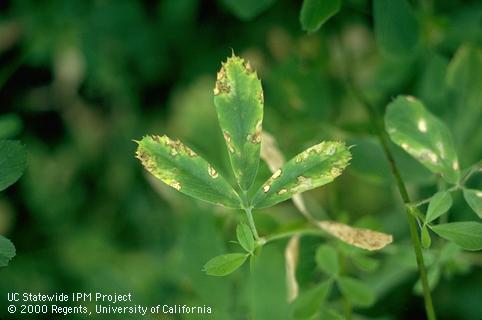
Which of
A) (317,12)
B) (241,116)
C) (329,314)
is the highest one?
(317,12)

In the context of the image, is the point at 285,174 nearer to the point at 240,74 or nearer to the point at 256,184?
the point at 240,74

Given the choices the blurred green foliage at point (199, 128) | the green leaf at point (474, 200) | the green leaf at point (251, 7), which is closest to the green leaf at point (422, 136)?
the green leaf at point (474, 200)

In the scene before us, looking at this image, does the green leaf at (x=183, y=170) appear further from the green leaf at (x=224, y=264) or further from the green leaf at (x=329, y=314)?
the green leaf at (x=329, y=314)

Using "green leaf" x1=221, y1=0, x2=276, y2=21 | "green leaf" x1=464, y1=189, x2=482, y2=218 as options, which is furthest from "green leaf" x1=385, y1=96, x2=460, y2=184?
"green leaf" x1=221, y1=0, x2=276, y2=21

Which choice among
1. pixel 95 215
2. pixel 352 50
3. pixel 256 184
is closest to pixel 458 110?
pixel 256 184

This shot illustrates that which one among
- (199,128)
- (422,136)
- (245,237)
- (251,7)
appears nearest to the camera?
(245,237)

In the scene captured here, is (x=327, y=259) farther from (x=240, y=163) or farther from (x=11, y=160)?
(x=11, y=160)

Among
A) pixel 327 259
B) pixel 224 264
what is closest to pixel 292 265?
pixel 327 259
